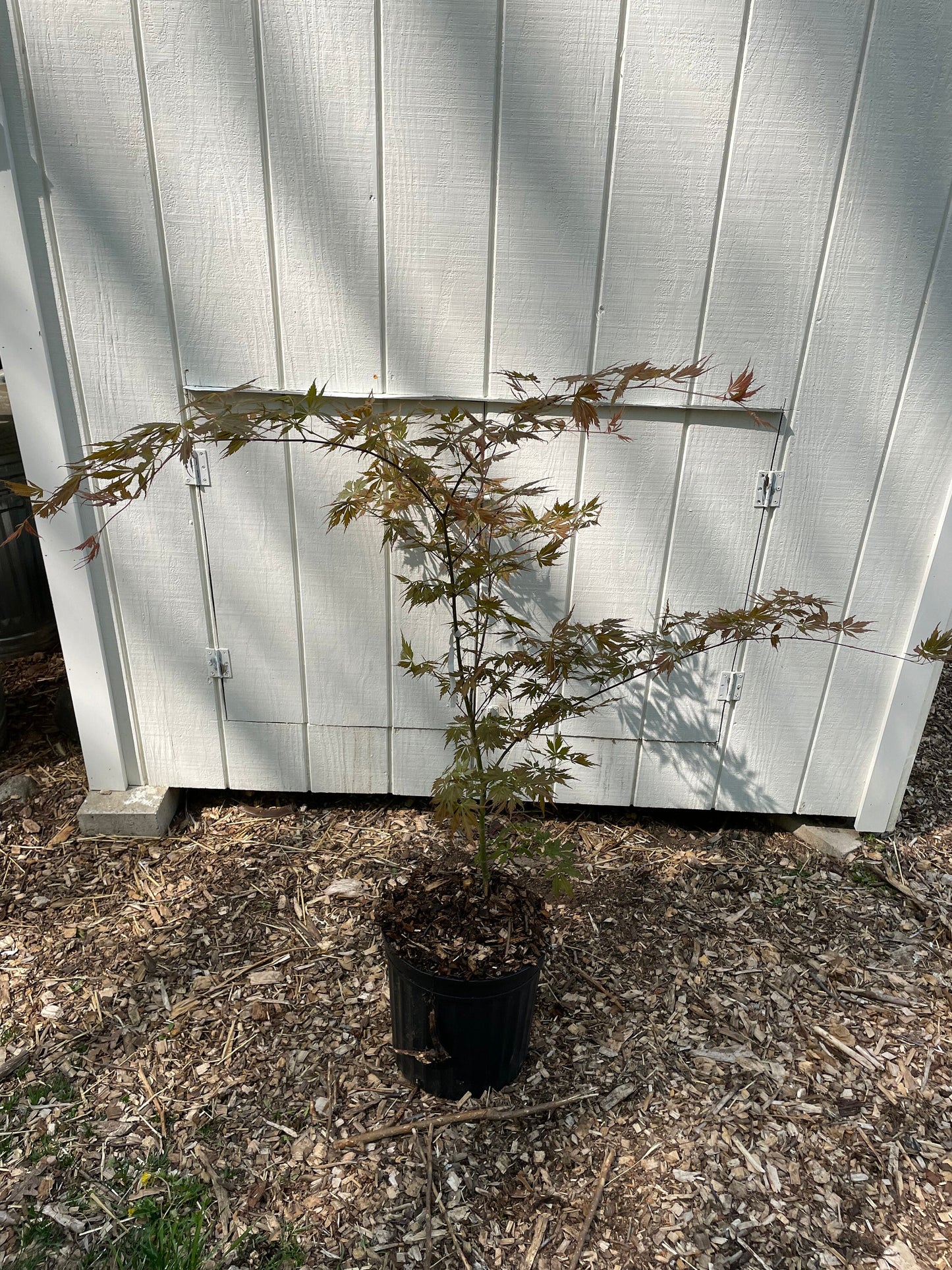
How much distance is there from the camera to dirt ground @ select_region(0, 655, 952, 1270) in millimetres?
1655

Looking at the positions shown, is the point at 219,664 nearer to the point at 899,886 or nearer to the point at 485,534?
the point at 485,534

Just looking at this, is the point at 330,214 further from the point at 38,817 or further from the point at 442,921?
the point at 38,817

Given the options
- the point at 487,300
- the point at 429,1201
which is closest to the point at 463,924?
the point at 429,1201

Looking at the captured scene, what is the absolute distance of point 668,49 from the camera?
1.94 m

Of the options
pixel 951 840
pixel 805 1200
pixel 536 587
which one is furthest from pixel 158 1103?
pixel 951 840

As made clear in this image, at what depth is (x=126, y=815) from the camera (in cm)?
265

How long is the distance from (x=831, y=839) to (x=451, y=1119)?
159 cm

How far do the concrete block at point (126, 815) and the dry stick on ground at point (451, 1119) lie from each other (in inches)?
49.6

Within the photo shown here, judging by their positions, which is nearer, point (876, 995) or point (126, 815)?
point (876, 995)

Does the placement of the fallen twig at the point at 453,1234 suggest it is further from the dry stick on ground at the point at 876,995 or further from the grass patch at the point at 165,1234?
the dry stick on ground at the point at 876,995

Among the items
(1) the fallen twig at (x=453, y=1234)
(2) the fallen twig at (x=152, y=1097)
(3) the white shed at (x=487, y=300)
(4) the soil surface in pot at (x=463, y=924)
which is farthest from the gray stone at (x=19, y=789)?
(1) the fallen twig at (x=453, y=1234)

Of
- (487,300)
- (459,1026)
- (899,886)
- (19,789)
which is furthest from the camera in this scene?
(19,789)

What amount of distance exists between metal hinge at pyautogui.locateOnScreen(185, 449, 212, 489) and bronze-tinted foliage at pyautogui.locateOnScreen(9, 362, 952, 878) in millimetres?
71

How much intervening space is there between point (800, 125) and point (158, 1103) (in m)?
2.79
